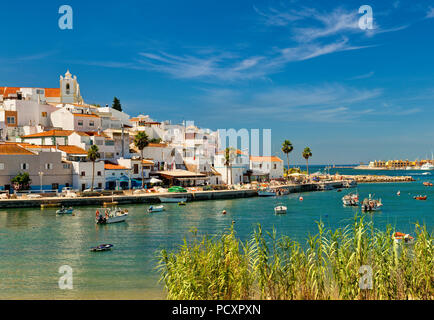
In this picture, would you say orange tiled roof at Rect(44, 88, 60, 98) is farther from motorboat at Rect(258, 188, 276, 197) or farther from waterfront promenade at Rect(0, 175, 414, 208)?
motorboat at Rect(258, 188, 276, 197)

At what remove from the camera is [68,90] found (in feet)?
387

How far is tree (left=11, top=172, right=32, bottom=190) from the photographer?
65.2 m

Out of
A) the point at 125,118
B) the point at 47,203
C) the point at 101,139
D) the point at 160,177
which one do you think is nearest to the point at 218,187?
the point at 160,177

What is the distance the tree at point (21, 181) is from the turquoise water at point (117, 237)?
28.2ft

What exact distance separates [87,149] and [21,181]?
53.2 feet

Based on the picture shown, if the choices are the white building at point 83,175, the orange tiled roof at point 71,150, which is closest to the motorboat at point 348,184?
the white building at point 83,175

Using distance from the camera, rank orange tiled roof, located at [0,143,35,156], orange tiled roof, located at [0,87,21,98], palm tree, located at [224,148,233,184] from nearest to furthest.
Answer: orange tiled roof, located at [0,143,35,156] < palm tree, located at [224,148,233,184] < orange tiled roof, located at [0,87,21,98]

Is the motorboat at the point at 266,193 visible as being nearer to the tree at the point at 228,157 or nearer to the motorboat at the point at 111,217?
the tree at the point at 228,157

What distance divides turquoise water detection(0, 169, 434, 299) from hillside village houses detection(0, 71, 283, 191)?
42.7 ft

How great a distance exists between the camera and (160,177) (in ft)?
281

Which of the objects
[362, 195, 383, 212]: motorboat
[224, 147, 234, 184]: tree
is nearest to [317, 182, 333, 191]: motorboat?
[224, 147, 234, 184]: tree

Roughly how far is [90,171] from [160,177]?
16.9 metres
